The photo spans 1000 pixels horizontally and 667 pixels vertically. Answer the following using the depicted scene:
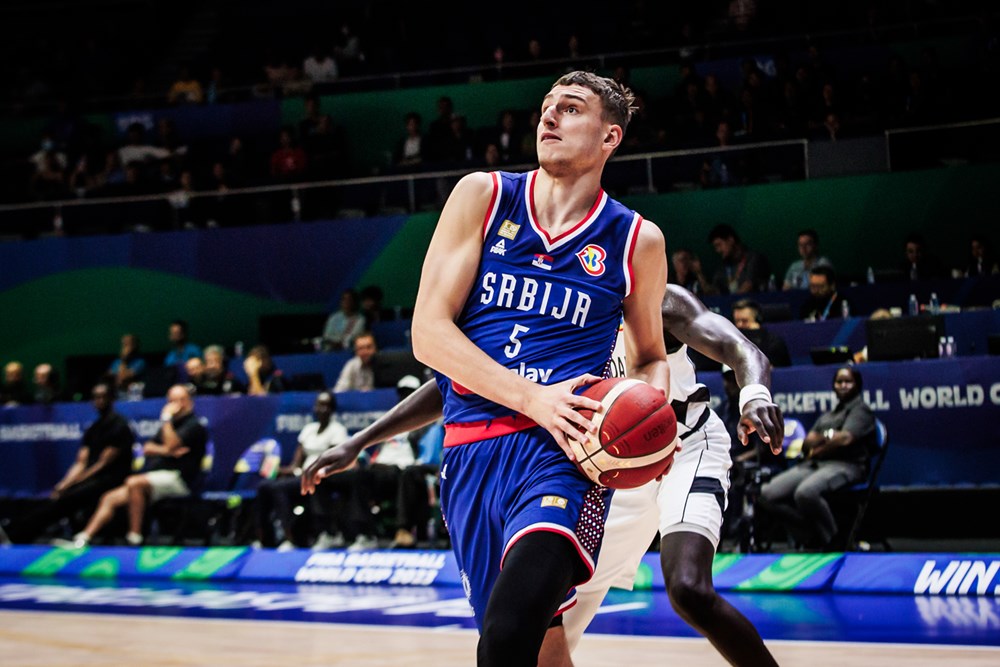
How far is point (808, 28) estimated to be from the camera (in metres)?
16.2

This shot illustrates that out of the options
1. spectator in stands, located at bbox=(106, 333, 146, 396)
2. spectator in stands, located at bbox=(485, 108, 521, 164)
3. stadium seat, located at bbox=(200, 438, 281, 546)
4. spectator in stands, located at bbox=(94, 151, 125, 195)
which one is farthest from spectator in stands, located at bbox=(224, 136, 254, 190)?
stadium seat, located at bbox=(200, 438, 281, 546)

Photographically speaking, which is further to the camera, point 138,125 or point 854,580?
point 138,125

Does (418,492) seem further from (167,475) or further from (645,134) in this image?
(645,134)

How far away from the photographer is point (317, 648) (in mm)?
7238

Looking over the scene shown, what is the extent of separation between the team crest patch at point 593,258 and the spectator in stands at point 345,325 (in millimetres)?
10485

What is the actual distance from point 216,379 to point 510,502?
34.0 ft

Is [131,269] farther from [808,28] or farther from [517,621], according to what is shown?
[517,621]

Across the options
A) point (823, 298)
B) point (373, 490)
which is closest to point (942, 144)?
point (823, 298)

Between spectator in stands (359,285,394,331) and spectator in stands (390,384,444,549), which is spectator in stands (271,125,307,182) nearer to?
spectator in stands (359,285,394,331)

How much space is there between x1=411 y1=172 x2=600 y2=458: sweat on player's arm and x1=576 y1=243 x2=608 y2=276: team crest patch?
0.91ft

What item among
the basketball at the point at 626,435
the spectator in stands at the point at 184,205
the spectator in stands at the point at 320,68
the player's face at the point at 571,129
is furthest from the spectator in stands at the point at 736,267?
the basketball at the point at 626,435

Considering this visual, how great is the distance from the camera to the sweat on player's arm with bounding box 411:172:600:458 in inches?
125

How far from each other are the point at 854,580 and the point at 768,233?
6.64 metres

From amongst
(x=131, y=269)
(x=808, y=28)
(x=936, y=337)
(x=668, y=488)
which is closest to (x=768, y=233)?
(x=808, y=28)
